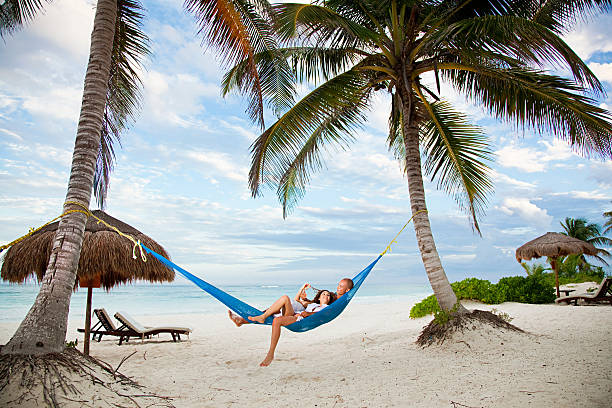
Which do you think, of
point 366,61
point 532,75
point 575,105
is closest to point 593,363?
point 575,105

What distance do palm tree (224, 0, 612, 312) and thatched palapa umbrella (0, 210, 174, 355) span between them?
137 centimetres

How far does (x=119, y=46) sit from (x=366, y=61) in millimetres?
2359

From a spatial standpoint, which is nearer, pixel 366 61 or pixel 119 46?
pixel 119 46

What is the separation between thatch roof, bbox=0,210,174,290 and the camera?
3.38m

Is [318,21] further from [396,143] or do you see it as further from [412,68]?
[396,143]

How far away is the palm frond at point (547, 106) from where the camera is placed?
304 cm

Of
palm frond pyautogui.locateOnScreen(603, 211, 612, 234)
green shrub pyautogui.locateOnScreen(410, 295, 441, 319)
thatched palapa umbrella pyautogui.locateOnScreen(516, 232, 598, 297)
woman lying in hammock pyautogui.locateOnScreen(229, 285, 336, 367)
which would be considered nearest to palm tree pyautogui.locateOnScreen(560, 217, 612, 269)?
palm frond pyautogui.locateOnScreen(603, 211, 612, 234)

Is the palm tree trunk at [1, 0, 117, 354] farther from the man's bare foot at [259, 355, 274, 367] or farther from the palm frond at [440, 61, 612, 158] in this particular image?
the palm frond at [440, 61, 612, 158]

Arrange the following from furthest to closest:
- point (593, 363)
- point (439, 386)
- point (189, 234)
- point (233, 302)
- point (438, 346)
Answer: point (189, 234)
point (438, 346)
point (233, 302)
point (593, 363)
point (439, 386)

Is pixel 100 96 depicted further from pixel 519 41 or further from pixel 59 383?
pixel 519 41

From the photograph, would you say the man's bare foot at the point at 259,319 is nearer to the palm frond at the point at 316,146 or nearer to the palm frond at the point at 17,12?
the palm frond at the point at 316,146

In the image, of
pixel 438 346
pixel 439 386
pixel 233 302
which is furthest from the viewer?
pixel 438 346

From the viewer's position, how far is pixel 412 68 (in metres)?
3.83

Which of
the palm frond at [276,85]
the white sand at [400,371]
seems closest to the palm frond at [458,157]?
the palm frond at [276,85]
